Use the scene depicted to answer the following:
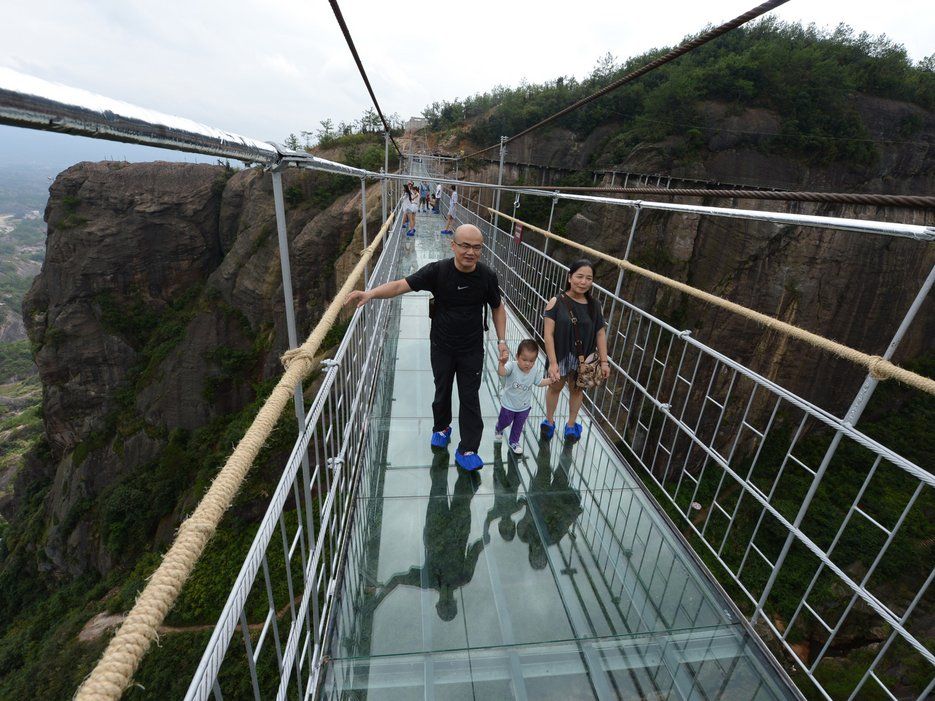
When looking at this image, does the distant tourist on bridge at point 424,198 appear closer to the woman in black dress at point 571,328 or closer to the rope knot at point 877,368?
the woman in black dress at point 571,328

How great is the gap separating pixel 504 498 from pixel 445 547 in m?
0.55

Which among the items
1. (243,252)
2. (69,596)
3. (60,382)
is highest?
(243,252)

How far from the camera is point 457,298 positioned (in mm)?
2779

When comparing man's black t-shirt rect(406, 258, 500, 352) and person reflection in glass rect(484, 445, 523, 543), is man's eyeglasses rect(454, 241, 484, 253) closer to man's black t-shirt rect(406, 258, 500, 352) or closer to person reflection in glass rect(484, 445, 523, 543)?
man's black t-shirt rect(406, 258, 500, 352)

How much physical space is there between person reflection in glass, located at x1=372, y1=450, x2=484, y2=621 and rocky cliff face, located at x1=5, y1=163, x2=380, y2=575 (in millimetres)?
17401

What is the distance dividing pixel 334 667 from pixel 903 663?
A: 11328mm

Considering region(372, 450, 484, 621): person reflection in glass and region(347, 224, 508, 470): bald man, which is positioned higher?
region(347, 224, 508, 470): bald man

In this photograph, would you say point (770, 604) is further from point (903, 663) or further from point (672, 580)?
point (672, 580)

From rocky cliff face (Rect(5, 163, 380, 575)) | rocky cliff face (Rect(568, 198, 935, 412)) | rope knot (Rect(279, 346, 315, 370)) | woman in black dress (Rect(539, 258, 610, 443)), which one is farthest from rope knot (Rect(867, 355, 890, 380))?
rocky cliff face (Rect(5, 163, 380, 575))

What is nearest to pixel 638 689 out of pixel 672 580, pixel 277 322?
pixel 672 580

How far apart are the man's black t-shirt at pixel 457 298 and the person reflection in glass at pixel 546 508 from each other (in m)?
1.03

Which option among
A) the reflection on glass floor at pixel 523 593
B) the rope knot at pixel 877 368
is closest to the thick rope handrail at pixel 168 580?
the reflection on glass floor at pixel 523 593

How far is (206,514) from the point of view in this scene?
0.81 meters

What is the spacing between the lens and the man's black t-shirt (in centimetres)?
274
